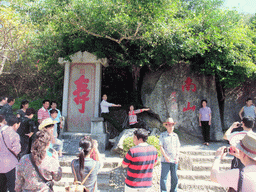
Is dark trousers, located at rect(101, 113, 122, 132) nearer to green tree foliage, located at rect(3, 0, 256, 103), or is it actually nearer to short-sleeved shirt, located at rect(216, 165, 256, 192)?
green tree foliage, located at rect(3, 0, 256, 103)

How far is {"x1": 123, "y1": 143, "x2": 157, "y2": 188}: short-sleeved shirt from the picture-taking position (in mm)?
2521

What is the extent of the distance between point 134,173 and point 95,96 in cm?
517

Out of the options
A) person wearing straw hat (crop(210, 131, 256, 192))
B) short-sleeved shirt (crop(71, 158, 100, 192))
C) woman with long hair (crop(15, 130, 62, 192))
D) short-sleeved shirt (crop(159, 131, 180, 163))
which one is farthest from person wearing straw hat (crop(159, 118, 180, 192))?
woman with long hair (crop(15, 130, 62, 192))

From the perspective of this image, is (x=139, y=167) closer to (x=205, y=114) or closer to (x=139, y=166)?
(x=139, y=166)

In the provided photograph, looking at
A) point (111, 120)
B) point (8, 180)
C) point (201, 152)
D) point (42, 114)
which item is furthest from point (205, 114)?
point (8, 180)

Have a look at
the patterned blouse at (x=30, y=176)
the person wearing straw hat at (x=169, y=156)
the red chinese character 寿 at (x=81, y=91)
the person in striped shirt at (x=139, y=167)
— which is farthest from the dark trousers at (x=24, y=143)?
the red chinese character 寿 at (x=81, y=91)

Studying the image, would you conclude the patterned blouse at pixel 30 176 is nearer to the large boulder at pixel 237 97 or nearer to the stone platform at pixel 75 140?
the stone platform at pixel 75 140

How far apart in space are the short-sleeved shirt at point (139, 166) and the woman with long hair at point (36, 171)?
3.07 feet

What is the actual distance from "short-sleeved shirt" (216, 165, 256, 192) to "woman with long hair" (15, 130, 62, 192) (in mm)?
1670

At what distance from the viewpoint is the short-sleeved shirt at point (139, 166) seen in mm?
2521

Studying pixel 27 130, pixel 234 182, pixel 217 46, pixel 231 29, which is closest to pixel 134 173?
pixel 234 182

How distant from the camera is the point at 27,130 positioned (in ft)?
14.0

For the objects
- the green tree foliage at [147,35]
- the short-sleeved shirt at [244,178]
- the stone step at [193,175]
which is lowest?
the stone step at [193,175]

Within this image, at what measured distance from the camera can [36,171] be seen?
2.02 metres
